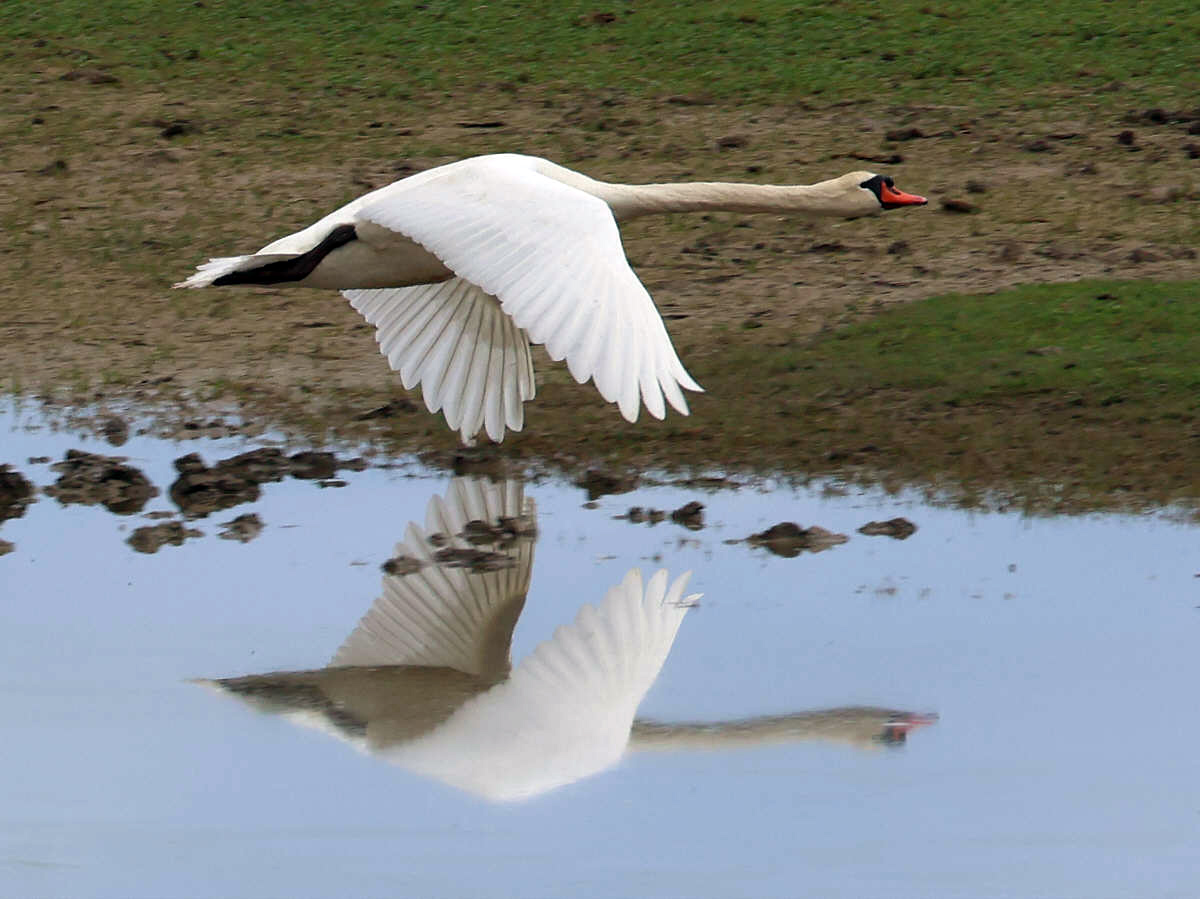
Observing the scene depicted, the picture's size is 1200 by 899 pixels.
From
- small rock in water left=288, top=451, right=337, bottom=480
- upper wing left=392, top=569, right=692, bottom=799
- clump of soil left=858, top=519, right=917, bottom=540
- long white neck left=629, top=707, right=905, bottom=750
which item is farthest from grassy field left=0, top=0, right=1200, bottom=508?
long white neck left=629, top=707, right=905, bottom=750

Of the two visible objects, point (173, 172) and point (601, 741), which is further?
point (173, 172)

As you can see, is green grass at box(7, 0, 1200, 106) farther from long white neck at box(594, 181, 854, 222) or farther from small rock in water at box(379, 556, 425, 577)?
small rock in water at box(379, 556, 425, 577)

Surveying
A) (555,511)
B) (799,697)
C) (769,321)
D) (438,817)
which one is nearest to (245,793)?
(438,817)

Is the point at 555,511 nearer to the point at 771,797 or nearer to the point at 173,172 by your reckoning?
the point at 771,797

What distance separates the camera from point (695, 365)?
9.23m

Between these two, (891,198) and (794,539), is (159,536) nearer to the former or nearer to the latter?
(794,539)

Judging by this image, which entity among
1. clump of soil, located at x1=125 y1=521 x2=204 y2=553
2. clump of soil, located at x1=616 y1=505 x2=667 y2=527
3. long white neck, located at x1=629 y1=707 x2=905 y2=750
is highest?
long white neck, located at x1=629 y1=707 x2=905 y2=750

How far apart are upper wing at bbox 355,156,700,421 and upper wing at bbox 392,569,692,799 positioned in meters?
0.67

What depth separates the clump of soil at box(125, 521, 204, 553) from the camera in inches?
297

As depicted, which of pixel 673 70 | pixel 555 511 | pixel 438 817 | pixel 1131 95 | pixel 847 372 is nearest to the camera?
pixel 438 817

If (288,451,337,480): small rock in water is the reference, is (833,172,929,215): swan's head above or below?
above

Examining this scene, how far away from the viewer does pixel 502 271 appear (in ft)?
22.2

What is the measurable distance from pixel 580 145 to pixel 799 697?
6.06 metres

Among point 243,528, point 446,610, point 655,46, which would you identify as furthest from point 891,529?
point 655,46
